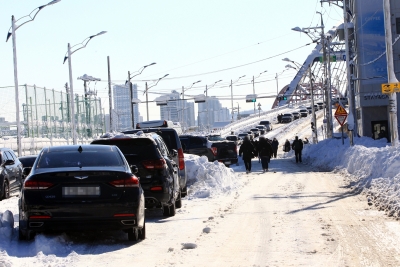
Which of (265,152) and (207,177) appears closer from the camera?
(207,177)

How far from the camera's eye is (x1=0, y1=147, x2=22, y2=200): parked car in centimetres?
1891

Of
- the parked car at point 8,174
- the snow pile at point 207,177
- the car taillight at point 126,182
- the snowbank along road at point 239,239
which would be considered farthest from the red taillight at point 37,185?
the parked car at point 8,174

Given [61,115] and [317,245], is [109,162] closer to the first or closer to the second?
[317,245]

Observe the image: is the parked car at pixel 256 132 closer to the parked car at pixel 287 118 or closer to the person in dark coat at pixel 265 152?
the parked car at pixel 287 118

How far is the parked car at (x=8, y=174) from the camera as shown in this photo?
744 inches

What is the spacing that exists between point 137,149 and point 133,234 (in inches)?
140

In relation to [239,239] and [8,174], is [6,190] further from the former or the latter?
[239,239]

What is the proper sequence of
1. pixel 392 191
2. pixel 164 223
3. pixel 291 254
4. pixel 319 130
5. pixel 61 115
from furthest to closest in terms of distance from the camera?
pixel 319 130 < pixel 61 115 < pixel 392 191 < pixel 164 223 < pixel 291 254

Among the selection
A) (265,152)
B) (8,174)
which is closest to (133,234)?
(8,174)

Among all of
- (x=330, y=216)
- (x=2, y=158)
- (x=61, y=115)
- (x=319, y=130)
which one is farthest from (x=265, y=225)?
(x=319, y=130)

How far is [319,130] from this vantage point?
94500 mm

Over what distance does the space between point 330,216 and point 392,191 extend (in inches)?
92.3

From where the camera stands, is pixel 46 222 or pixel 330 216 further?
pixel 330 216

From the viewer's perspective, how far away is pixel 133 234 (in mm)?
9828
